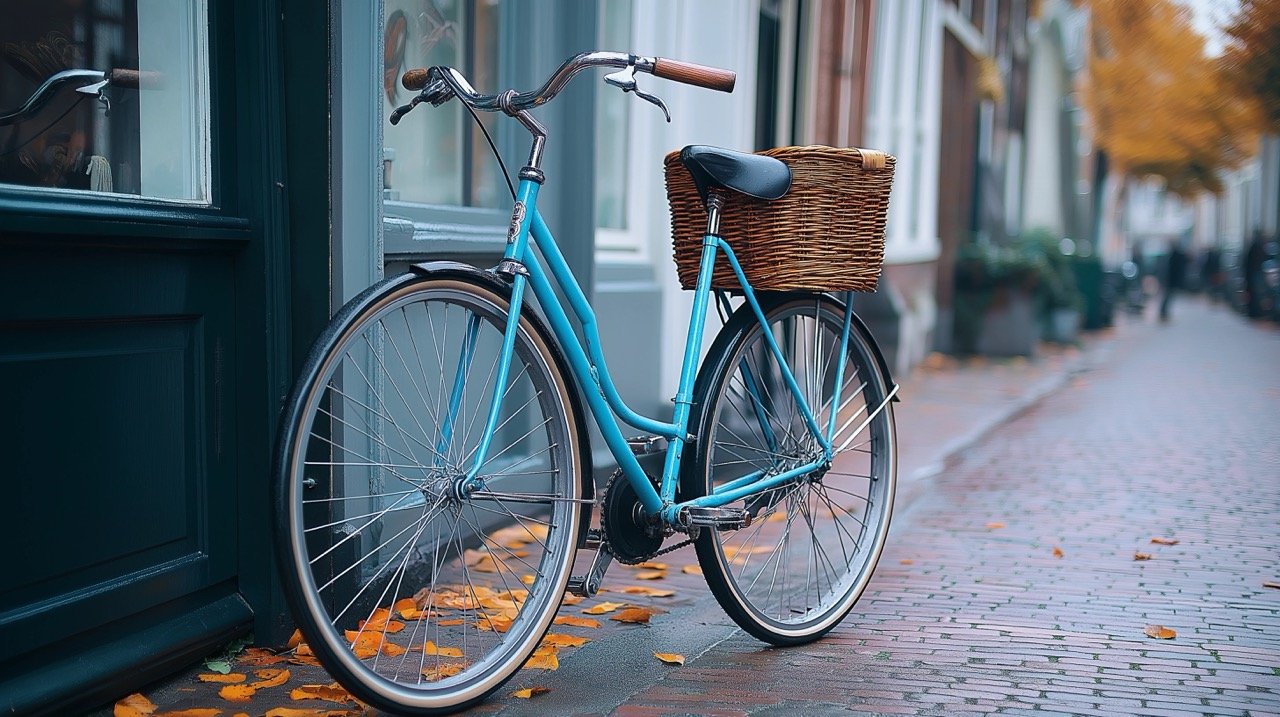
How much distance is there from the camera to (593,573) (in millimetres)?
2797

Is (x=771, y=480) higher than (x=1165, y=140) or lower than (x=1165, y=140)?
lower

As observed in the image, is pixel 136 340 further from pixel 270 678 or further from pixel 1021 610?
pixel 1021 610

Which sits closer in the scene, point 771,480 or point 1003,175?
point 771,480

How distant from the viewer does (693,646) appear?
3238 mm

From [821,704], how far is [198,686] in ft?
4.69

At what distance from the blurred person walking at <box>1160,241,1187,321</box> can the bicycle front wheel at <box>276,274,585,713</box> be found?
2067 cm

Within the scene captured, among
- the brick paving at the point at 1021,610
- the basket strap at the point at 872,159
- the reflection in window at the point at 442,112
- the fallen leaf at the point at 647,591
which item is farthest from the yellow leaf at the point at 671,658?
the reflection in window at the point at 442,112

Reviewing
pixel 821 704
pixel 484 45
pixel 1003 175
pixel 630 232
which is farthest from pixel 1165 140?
pixel 821 704

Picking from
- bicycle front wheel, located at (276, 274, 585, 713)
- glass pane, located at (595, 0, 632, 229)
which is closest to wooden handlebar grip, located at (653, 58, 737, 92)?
bicycle front wheel, located at (276, 274, 585, 713)

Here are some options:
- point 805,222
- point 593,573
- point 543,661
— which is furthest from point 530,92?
point 543,661

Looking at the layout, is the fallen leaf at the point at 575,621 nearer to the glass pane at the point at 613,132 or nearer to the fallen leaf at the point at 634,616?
the fallen leaf at the point at 634,616

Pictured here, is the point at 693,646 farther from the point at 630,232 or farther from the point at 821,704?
the point at 630,232

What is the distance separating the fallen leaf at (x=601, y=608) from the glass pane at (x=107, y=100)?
1571 mm

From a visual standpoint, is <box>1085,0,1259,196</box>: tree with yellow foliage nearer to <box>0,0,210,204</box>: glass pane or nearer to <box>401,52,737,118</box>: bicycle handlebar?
<box>401,52,737,118</box>: bicycle handlebar
